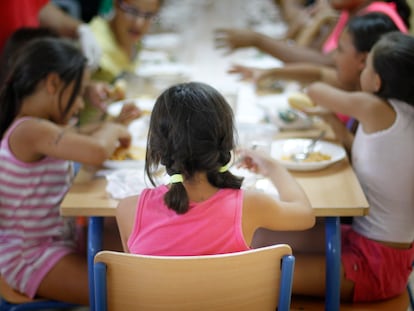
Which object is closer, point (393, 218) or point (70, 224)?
point (393, 218)

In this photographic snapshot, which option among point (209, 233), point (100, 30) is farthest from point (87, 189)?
point (100, 30)

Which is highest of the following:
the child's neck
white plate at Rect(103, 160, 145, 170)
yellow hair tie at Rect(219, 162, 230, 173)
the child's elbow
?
yellow hair tie at Rect(219, 162, 230, 173)

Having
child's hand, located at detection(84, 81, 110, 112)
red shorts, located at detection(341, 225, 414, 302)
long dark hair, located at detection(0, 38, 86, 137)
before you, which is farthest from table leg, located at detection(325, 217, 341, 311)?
child's hand, located at detection(84, 81, 110, 112)

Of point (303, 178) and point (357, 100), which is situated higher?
point (357, 100)

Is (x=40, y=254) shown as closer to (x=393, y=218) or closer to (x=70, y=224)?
(x=70, y=224)

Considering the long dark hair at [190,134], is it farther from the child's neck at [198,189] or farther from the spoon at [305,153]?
the spoon at [305,153]

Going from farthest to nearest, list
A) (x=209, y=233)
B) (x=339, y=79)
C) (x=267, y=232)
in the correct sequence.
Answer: (x=339, y=79) < (x=267, y=232) < (x=209, y=233)

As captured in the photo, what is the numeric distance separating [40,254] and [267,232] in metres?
0.66

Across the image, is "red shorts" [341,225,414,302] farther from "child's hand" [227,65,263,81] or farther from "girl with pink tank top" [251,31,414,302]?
"child's hand" [227,65,263,81]

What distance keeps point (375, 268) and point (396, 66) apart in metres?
0.55

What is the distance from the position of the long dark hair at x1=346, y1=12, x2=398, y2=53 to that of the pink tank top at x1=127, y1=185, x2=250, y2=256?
99cm

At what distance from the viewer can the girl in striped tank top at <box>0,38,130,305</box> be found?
1.56 meters

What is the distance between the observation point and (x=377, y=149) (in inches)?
62.0

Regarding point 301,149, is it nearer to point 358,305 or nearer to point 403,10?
point 358,305
